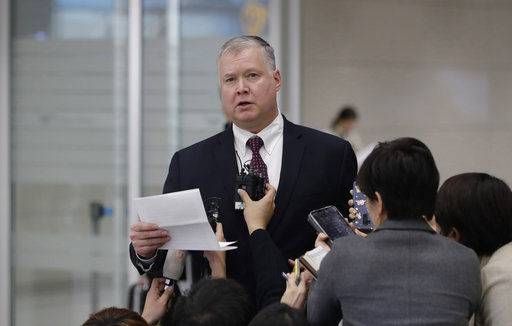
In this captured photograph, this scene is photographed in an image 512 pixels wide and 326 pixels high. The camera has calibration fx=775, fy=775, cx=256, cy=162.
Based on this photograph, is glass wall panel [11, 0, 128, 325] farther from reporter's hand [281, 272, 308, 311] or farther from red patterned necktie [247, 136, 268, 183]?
reporter's hand [281, 272, 308, 311]

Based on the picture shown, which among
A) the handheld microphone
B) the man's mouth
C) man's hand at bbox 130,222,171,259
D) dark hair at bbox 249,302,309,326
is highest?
the man's mouth

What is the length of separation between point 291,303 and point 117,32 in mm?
4176

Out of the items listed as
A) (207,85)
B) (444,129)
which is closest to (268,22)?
(207,85)

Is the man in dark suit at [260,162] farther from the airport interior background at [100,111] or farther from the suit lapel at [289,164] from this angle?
the airport interior background at [100,111]

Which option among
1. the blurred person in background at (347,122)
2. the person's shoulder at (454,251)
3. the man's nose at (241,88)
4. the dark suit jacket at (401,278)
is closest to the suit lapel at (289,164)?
the man's nose at (241,88)

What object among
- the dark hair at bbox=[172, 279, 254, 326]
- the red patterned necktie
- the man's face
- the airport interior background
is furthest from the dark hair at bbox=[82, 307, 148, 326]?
the airport interior background

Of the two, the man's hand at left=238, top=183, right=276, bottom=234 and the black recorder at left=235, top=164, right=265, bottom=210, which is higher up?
the black recorder at left=235, top=164, right=265, bottom=210

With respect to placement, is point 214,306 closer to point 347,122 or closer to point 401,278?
point 401,278

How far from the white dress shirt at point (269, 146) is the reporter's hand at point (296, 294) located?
0.53 metres

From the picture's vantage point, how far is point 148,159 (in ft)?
19.7

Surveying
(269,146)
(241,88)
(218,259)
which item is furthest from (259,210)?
(241,88)

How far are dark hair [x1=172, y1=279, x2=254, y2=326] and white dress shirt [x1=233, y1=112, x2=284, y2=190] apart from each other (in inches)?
24.2

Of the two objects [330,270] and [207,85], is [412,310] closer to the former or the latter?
[330,270]

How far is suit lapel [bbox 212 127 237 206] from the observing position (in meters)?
2.68
